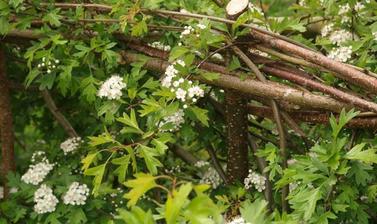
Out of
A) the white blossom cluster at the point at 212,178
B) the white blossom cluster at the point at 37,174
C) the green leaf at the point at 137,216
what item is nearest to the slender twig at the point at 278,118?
the white blossom cluster at the point at 212,178

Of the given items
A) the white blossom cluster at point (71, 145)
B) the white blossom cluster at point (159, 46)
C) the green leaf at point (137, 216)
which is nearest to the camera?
the green leaf at point (137, 216)

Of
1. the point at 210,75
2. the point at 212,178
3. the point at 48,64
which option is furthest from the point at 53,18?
the point at 212,178

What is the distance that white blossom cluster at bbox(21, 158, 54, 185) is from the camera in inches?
118

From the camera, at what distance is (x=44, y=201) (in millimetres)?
2877

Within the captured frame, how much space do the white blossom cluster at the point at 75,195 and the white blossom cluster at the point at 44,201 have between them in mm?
66

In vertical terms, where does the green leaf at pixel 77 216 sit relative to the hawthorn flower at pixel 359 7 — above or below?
below

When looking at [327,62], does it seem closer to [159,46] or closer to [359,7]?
[359,7]

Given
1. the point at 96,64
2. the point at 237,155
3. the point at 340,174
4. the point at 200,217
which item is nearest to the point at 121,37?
the point at 96,64

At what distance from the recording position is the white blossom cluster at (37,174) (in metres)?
3.01

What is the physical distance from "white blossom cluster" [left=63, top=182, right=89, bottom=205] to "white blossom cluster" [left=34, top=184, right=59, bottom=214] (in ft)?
0.22

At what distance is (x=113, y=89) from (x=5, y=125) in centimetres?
107

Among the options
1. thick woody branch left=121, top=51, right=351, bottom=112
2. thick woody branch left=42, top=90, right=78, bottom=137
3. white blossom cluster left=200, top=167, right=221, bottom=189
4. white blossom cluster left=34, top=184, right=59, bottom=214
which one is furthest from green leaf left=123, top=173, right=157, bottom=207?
thick woody branch left=42, top=90, right=78, bottom=137

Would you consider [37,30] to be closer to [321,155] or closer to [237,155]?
[237,155]

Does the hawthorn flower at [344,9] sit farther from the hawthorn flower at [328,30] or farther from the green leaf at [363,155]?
the green leaf at [363,155]
